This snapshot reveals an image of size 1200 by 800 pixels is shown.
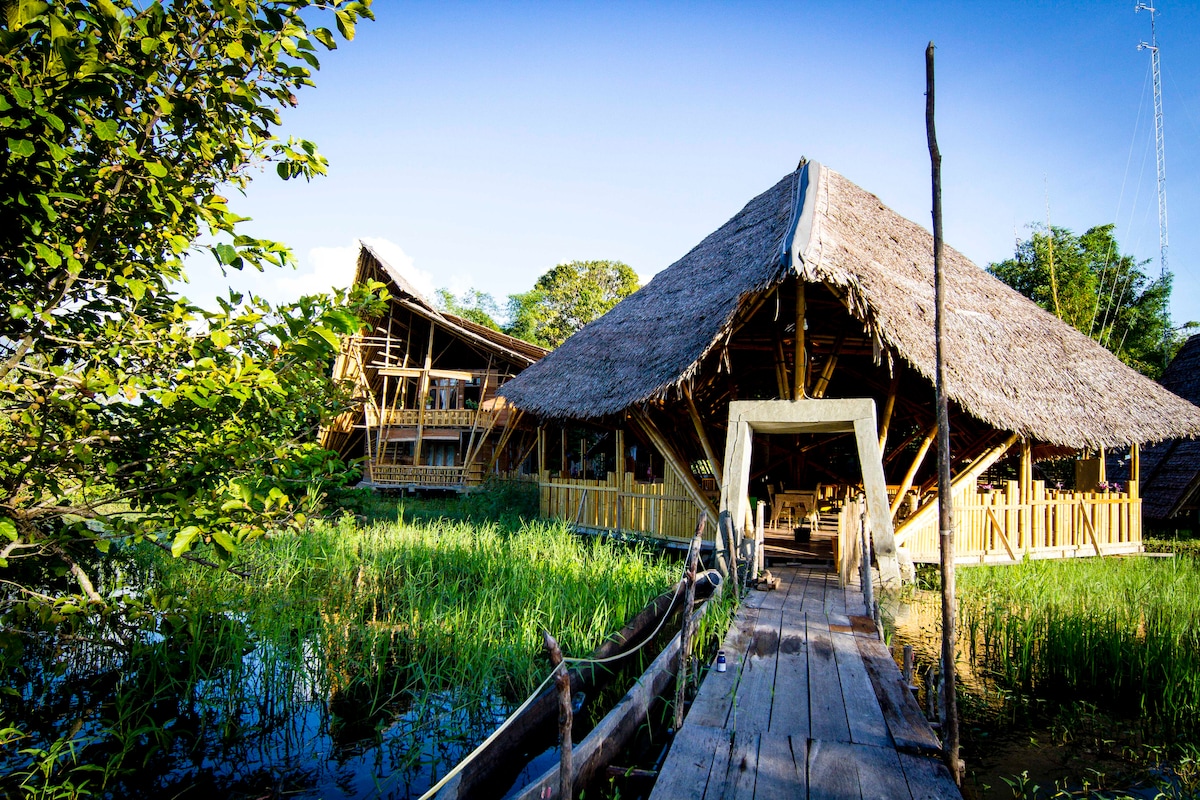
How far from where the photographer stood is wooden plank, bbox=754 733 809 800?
306 cm

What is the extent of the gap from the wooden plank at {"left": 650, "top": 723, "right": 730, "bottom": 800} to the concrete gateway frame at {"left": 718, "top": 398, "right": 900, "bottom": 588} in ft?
12.0

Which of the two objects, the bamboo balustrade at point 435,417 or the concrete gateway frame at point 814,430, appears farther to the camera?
the bamboo balustrade at point 435,417

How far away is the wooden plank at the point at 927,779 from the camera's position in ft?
9.82

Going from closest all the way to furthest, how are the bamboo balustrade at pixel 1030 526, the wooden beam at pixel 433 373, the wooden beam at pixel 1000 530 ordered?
the bamboo balustrade at pixel 1030 526 < the wooden beam at pixel 1000 530 < the wooden beam at pixel 433 373

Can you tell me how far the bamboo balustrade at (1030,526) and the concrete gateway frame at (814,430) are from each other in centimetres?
109

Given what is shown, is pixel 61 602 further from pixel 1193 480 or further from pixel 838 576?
pixel 1193 480

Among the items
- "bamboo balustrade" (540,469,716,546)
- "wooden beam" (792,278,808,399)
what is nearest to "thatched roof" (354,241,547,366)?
"bamboo balustrade" (540,469,716,546)

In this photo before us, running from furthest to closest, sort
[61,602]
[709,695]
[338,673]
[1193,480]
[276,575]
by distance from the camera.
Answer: [1193,480] → [276,575] → [338,673] → [709,695] → [61,602]

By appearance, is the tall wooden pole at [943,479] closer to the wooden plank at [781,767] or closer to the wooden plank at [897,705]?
the wooden plank at [897,705]

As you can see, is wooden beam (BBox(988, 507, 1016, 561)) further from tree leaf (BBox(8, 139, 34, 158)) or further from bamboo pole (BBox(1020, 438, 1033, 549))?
tree leaf (BBox(8, 139, 34, 158))

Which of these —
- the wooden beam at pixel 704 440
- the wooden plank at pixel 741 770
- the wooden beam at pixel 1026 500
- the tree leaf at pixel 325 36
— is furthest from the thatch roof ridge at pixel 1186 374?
the tree leaf at pixel 325 36

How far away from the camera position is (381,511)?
618 inches

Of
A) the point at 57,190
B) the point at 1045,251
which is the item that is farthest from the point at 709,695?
the point at 1045,251

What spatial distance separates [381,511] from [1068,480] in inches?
632
